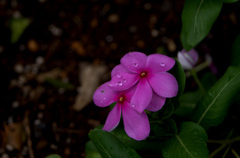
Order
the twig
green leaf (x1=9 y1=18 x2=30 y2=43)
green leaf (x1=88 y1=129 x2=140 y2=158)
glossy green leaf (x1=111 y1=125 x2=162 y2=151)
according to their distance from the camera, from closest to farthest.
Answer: green leaf (x1=88 y1=129 x2=140 y2=158), glossy green leaf (x1=111 y1=125 x2=162 y2=151), the twig, green leaf (x1=9 y1=18 x2=30 y2=43)

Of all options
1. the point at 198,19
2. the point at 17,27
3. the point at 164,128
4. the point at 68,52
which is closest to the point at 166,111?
the point at 164,128

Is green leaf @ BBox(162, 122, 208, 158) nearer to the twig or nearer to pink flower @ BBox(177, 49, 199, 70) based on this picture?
pink flower @ BBox(177, 49, 199, 70)

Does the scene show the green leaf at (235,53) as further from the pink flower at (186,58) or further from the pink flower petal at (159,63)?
the pink flower petal at (159,63)

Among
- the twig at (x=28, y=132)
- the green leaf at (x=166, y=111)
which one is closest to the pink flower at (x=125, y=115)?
the green leaf at (x=166, y=111)

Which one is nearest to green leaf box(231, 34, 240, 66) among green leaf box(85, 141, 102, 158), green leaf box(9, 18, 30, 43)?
green leaf box(85, 141, 102, 158)

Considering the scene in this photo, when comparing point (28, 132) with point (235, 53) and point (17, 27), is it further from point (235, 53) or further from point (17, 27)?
point (235, 53)

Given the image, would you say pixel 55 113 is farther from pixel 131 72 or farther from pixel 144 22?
pixel 131 72
